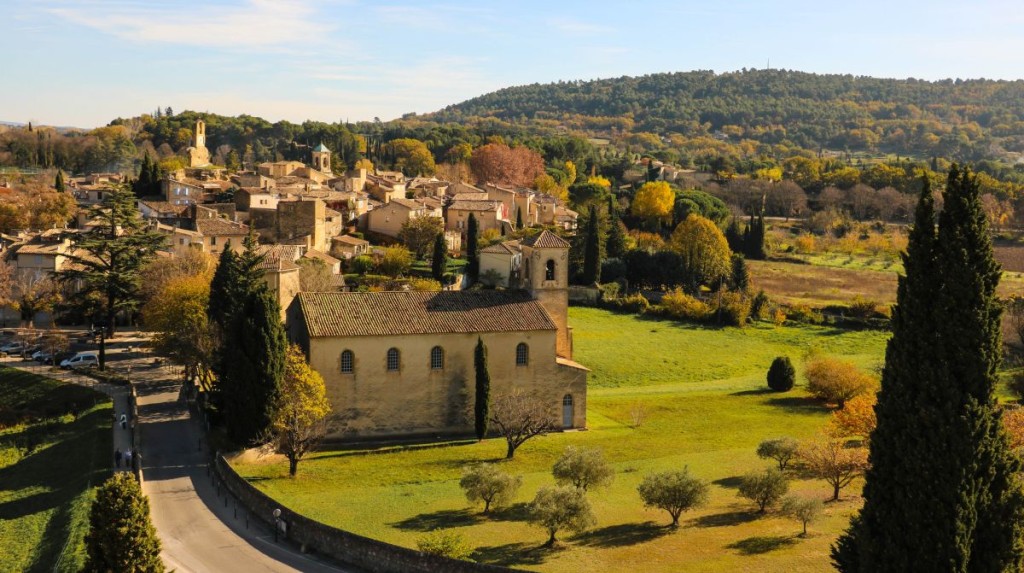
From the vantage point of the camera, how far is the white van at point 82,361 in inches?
1700

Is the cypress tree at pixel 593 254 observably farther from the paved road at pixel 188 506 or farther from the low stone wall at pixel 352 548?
the low stone wall at pixel 352 548

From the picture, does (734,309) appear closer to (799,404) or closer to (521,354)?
(799,404)

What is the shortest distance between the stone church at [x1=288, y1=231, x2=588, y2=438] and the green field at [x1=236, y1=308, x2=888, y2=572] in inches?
72.5

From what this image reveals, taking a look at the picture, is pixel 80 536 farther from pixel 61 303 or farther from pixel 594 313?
pixel 594 313

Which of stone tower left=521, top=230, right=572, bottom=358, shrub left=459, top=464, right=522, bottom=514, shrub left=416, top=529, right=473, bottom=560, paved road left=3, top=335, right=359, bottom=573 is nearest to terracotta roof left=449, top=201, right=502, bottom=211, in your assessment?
stone tower left=521, top=230, right=572, bottom=358

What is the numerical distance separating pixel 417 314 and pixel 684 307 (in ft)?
106

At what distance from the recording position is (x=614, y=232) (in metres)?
71.6

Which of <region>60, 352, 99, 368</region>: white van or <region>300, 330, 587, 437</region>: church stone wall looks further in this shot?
<region>60, 352, 99, 368</region>: white van

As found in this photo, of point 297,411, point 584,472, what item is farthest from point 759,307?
point 297,411

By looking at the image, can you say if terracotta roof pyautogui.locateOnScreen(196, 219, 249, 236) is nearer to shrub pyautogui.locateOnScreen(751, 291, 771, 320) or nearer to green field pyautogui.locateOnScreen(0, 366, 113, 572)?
green field pyautogui.locateOnScreen(0, 366, 113, 572)

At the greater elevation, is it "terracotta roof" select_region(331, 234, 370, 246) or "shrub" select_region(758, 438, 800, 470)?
"terracotta roof" select_region(331, 234, 370, 246)

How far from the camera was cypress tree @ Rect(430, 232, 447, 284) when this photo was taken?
5847 centimetres

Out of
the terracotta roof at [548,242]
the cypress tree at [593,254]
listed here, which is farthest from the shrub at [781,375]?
the cypress tree at [593,254]

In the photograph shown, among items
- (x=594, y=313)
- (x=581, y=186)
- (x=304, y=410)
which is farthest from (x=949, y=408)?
(x=581, y=186)
